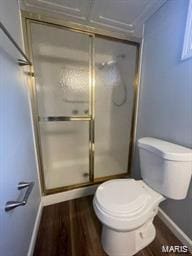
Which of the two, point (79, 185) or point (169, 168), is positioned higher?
point (169, 168)

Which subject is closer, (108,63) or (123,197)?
(123,197)

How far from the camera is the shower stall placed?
1503mm

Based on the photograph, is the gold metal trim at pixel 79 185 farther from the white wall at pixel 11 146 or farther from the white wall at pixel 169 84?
the white wall at pixel 169 84

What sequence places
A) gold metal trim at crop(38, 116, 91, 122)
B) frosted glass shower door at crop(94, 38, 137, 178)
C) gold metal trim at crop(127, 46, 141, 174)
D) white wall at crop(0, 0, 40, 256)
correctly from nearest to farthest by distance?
white wall at crop(0, 0, 40, 256)
gold metal trim at crop(38, 116, 91, 122)
gold metal trim at crop(127, 46, 141, 174)
frosted glass shower door at crop(94, 38, 137, 178)

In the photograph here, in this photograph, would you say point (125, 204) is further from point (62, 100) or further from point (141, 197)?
point (62, 100)

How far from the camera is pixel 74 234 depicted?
120cm

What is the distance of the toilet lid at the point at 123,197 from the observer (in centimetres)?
90

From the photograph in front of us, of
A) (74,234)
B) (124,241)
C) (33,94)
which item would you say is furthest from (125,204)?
(33,94)

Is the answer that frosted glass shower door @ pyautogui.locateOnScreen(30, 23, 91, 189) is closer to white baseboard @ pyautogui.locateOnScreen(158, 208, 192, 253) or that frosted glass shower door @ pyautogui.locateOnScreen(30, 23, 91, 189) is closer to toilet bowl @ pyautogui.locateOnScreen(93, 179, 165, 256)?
toilet bowl @ pyautogui.locateOnScreen(93, 179, 165, 256)

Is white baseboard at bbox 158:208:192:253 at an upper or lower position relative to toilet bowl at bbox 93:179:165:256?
lower

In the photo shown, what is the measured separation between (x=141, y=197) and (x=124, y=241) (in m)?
0.33

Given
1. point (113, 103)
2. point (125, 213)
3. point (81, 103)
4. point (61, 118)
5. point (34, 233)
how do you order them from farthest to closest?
1. point (113, 103)
2. point (81, 103)
3. point (61, 118)
4. point (34, 233)
5. point (125, 213)

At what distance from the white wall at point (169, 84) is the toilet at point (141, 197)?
18 centimetres

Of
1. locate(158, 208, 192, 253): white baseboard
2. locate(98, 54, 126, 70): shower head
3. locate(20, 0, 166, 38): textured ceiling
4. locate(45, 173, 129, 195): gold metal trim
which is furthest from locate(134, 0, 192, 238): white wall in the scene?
locate(45, 173, 129, 195): gold metal trim
